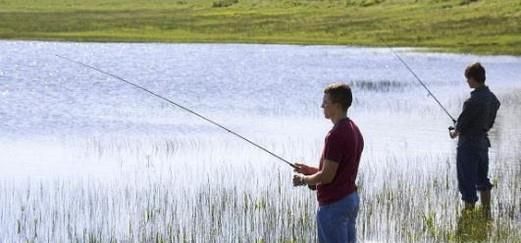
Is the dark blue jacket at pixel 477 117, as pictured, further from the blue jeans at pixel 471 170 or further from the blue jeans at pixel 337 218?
the blue jeans at pixel 337 218

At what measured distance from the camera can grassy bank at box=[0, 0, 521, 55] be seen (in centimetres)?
5538

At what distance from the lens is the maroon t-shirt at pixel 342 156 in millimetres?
8039

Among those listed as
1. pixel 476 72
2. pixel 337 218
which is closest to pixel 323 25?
Result: pixel 476 72

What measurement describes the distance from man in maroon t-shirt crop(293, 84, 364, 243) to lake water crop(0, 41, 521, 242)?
2.99 meters

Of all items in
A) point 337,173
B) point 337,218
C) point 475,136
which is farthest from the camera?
point 475,136

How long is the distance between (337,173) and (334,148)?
0.73 feet

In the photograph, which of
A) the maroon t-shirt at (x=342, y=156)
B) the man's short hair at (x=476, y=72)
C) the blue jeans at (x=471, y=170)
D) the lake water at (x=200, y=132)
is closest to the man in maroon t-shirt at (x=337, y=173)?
the maroon t-shirt at (x=342, y=156)

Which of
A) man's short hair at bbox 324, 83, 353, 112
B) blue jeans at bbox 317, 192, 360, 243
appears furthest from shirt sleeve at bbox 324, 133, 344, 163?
blue jeans at bbox 317, 192, 360, 243

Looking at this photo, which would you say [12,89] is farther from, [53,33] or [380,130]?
[53,33]

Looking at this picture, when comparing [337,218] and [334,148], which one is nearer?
[334,148]

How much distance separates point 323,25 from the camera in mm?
64438

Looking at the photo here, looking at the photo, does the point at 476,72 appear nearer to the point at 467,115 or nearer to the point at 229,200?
the point at 467,115

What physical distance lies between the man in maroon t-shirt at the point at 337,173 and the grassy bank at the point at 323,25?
4023cm

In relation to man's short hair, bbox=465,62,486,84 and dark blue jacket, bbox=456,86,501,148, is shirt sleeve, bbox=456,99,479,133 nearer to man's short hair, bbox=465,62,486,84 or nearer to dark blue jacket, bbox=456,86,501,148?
dark blue jacket, bbox=456,86,501,148
